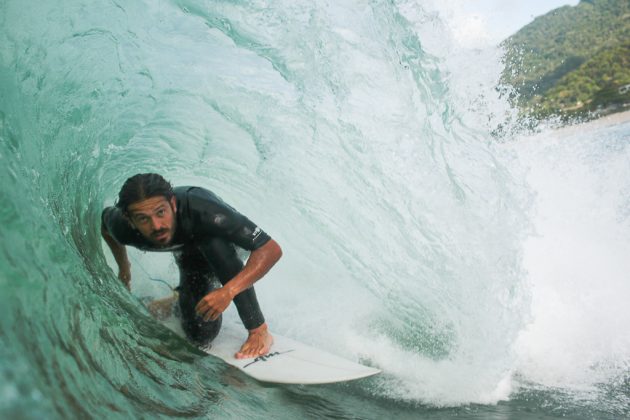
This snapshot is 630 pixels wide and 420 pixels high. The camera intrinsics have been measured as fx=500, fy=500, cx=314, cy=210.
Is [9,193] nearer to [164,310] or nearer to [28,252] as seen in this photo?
[28,252]

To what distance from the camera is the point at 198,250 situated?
3252mm

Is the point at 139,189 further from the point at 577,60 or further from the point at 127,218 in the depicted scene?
the point at 577,60

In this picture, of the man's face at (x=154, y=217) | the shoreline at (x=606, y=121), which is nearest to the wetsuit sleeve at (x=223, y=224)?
the man's face at (x=154, y=217)

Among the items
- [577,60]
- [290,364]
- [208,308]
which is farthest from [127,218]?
[577,60]

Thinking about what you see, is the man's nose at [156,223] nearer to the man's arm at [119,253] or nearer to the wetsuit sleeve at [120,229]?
the wetsuit sleeve at [120,229]

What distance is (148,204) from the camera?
267cm

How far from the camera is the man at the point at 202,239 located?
8.87 ft

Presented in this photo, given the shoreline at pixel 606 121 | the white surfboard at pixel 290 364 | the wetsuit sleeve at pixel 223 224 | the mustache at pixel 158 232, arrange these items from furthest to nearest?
the shoreline at pixel 606 121
the white surfboard at pixel 290 364
the wetsuit sleeve at pixel 223 224
the mustache at pixel 158 232

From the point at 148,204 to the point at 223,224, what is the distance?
0.45 metres

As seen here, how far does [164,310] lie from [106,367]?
5.33 ft

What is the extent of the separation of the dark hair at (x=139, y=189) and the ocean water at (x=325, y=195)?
14.9 inches

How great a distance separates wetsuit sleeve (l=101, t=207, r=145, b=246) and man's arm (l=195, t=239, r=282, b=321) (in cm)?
59

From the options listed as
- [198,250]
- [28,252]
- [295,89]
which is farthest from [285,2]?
[28,252]

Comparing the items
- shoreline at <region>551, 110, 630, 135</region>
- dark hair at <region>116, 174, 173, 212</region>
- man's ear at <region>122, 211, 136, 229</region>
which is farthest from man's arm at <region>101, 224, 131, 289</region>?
shoreline at <region>551, 110, 630, 135</region>
